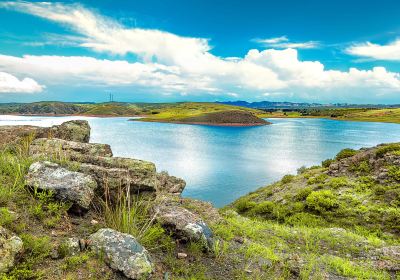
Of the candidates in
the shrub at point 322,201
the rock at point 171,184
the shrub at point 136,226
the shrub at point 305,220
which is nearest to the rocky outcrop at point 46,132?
the rock at point 171,184

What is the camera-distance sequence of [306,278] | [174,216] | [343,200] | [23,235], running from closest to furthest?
[23,235], [306,278], [174,216], [343,200]

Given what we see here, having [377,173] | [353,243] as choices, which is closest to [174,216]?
[353,243]

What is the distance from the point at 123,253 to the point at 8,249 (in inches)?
95.1

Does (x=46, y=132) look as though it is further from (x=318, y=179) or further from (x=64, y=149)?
(x=318, y=179)

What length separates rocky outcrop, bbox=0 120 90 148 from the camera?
1816cm

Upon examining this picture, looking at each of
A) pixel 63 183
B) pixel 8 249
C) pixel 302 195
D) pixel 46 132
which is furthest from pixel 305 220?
pixel 8 249

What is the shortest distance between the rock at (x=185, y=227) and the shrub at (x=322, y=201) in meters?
14.1

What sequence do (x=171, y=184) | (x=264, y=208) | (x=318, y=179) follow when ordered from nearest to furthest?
1. (x=171, y=184)
2. (x=264, y=208)
3. (x=318, y=179)

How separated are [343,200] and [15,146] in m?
21.2

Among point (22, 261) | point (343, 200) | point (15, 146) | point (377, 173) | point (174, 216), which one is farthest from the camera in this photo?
point (377, 173)

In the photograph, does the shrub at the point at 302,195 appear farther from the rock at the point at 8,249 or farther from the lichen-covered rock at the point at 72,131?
the rock at the point at 8,249

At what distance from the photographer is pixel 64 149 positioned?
1420 centimetres

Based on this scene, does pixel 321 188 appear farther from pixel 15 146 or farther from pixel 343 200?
pixel 15 146

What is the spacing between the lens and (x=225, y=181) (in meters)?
53.2
